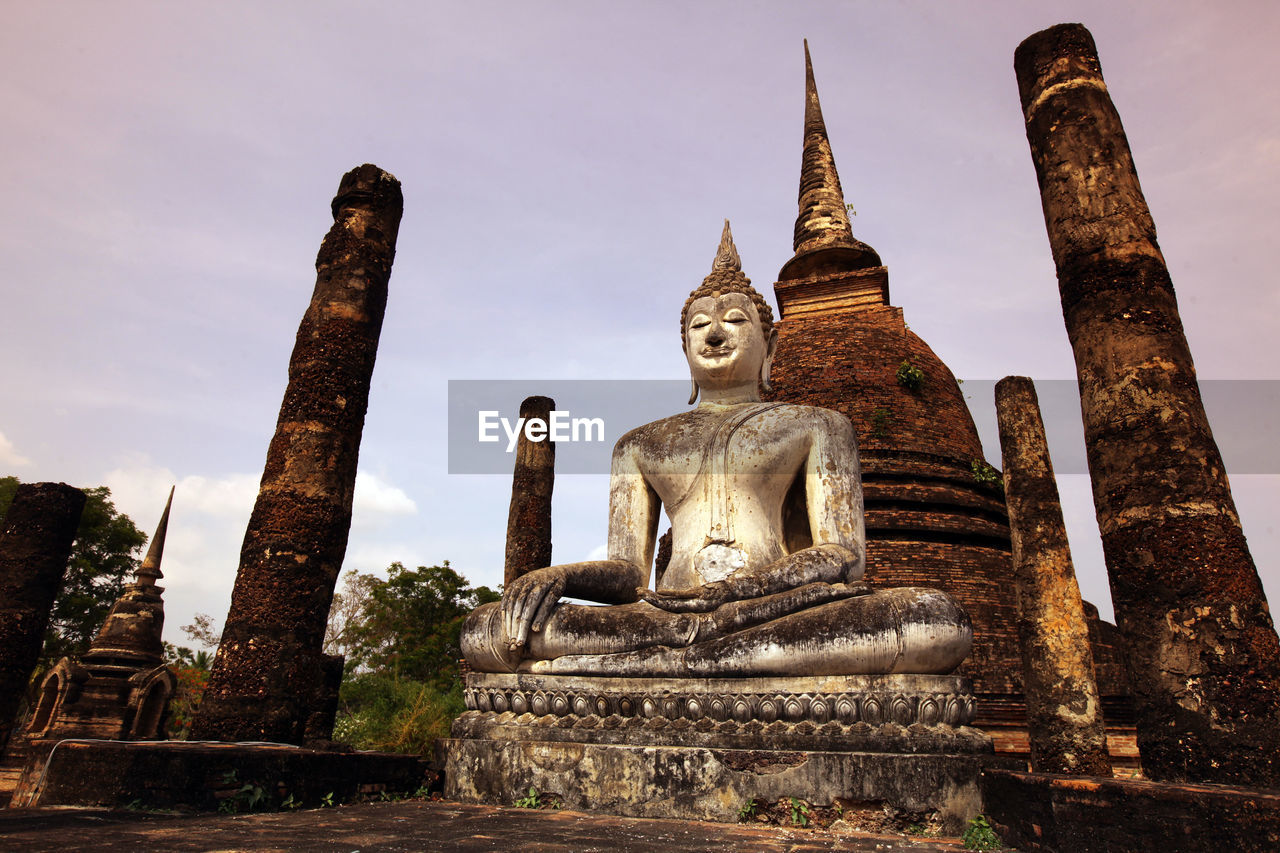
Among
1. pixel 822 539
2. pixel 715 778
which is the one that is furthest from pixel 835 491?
pixel 715 778

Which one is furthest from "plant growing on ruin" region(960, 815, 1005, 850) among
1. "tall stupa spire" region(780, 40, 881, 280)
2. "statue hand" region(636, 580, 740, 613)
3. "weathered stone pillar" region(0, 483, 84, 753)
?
"tall stupa spire" region(780, 40, 881, 280)

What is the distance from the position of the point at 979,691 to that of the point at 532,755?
826cm

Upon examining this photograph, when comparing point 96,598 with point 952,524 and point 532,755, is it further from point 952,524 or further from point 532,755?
point 532,755

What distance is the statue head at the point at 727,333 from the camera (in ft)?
18.4

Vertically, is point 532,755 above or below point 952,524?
below

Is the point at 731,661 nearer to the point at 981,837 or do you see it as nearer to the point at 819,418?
the point at 981,837

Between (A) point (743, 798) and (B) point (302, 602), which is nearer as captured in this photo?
(A) point (743, 798)

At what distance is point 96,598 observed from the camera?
81.1 ft

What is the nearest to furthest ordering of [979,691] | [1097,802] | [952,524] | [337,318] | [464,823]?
[1097,802], [464,823], [337,318], [979,691], [952,524]

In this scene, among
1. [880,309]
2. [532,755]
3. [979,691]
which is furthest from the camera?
[880,309]

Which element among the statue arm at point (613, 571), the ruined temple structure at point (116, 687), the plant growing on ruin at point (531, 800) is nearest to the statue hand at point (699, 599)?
the statue arm at point (613, 571)

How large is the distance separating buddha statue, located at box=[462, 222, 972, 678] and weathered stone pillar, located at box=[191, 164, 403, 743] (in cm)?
159

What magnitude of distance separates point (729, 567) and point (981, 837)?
206 cm

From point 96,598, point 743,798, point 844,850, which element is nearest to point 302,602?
point 743,798
